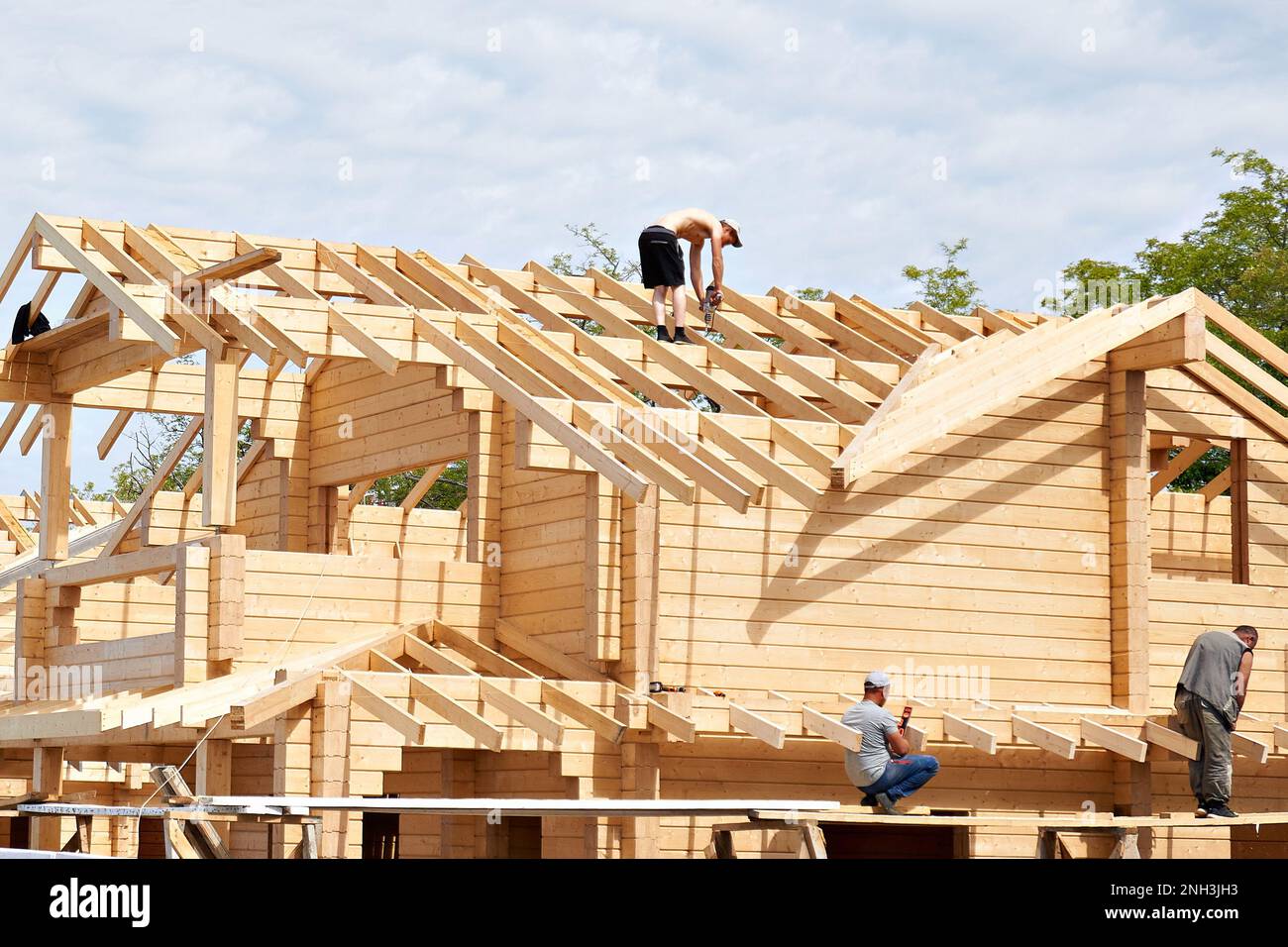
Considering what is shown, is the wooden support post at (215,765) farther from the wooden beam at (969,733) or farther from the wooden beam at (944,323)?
the wooden beam at (944,323)

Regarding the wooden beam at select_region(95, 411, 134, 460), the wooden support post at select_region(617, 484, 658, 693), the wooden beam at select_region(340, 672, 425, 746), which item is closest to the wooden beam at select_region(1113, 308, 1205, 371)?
the wooden support post at select_region(617, 484, 658, 693)

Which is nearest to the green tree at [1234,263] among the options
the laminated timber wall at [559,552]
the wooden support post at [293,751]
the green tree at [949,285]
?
the green tree at [949,285]

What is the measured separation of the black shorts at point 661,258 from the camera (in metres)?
16.8

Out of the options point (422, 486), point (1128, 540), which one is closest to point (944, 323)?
point (1128, 540)

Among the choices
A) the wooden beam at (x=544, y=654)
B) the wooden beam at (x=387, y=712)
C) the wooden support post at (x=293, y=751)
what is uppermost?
the wooden beam at (x=544, y=654)

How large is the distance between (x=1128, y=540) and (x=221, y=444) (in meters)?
7.89

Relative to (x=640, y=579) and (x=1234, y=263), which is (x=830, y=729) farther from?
(x=1234, y=263)

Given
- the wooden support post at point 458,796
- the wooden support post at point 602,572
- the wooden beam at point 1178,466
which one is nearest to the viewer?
the wooden support post at point 602,572

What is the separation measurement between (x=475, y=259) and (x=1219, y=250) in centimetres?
1950

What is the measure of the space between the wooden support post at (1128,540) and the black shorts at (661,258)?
160 inches

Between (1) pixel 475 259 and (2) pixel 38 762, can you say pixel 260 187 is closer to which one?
(1) pixel 475 259

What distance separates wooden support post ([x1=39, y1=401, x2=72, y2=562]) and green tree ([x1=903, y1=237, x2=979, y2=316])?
2692 centimetres

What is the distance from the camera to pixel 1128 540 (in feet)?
53.8
